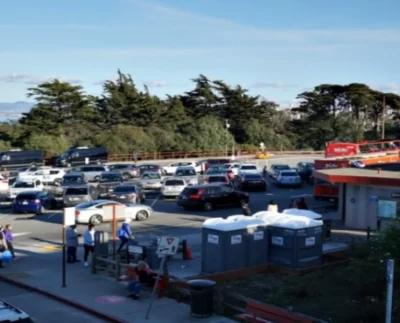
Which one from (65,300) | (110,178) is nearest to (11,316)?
(65,300)

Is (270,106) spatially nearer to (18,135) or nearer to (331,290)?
(18,135)

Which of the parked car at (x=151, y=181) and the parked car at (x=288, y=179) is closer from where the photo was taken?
the parked car at (x=151, y=181)

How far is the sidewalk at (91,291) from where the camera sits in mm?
16016

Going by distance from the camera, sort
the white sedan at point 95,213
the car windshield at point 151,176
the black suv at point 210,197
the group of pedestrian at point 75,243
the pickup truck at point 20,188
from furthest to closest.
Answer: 1. the car windshield at point 151,176
2. the pickup truck at point 20,188
3. the black suv at point 210,197
4. the white sedan at point 95,213
5. the group of pedestrian at point 75,243

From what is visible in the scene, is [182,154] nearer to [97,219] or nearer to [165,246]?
[97,219]

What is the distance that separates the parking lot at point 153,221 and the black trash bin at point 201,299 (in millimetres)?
→ 11879

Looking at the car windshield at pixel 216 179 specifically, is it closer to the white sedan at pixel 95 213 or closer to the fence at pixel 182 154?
the white sedan at pixel 95 213

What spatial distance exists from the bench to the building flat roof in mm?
15128

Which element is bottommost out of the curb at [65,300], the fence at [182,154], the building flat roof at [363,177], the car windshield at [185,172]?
the curb at [65,300]

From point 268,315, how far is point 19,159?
184ft

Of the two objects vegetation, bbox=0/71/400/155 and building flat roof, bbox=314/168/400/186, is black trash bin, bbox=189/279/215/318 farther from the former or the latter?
vegetation, bbox=0/71/400/155

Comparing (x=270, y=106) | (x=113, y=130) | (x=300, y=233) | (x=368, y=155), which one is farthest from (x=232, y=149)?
(x=300, y=233)

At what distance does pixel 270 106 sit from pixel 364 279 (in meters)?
98.5

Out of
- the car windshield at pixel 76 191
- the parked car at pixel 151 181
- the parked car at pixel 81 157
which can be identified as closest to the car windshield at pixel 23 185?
the parked car at pixel 151 181
